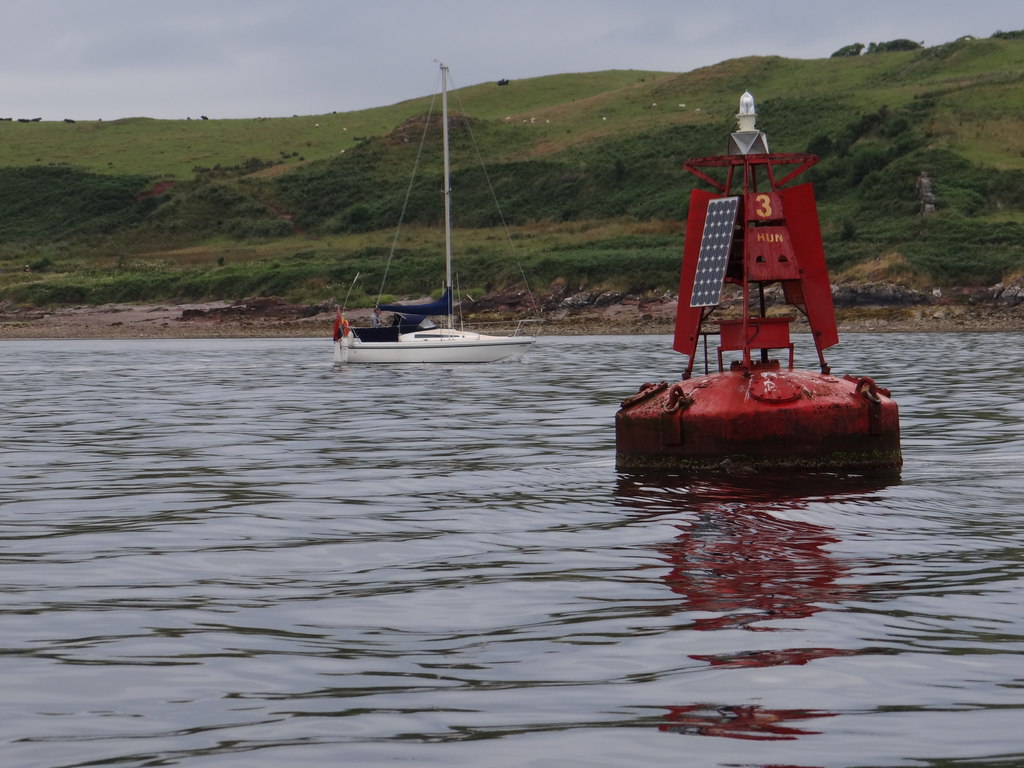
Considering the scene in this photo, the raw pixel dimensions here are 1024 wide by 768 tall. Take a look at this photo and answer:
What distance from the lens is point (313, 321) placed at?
3184 inches

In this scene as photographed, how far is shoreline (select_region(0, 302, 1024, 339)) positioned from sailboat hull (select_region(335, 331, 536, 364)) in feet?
80.5

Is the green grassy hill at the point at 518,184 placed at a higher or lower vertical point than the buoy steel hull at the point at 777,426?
higher

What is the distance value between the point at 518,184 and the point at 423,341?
214ft

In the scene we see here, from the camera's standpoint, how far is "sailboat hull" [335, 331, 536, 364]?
155 ft

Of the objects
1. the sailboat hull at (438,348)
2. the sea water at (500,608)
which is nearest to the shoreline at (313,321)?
the sailboat hull at (438,348)

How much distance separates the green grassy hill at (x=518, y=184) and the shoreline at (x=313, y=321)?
2678mm

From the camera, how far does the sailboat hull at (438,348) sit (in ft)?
155

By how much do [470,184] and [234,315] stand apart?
34349 mm

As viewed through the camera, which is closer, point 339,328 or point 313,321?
point 339,328

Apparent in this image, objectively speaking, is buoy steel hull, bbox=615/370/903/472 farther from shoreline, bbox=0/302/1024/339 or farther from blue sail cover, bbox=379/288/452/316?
shoreline, bbox=0/302/1024/339

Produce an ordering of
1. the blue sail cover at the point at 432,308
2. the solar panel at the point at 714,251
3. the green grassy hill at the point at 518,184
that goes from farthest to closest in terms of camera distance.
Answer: the green grassy hill at the point at 518,184 < the blue sail cover at the point at 432,308 < the solar panel at the point at 714,251

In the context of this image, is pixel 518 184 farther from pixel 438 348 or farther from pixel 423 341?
pixel 438 348

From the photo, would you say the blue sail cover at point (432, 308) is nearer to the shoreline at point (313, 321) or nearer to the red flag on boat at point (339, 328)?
the red flag on boat at point (339, 328)

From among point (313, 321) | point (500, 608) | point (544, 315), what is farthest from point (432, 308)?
point (500, 608)
